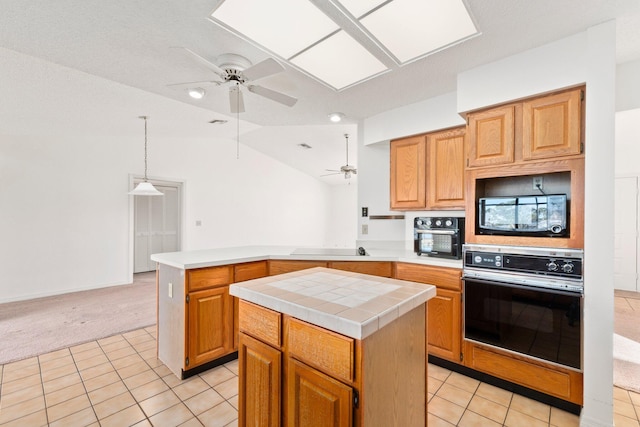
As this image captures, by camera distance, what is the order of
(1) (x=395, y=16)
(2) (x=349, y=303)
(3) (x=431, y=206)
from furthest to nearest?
1. (3) (x=431, y=206)
2. (1) (x=395, y=16)
3. (2) (x=349, y=303)

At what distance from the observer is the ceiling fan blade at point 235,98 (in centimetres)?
224

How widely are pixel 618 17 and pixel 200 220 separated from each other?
631 cm

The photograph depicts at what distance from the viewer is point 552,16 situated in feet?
5.46

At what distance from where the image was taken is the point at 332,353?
105cm

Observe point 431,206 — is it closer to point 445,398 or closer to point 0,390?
point 445,398

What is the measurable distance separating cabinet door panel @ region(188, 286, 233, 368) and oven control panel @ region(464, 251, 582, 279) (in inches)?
76.8

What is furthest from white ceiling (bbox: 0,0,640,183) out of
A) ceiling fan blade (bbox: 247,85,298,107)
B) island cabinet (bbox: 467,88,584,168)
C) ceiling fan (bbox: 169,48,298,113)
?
island cabinet (bbox: 467,88,584,168)

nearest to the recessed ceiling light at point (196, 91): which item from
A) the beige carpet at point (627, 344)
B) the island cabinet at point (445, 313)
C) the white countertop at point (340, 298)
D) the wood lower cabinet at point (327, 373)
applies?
the white countertop at point (340, 298)

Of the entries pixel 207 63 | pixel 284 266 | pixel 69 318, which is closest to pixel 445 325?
pixel 284 266

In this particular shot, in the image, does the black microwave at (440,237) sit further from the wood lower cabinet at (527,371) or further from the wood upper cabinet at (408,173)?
the wood lower cabinet at (527,371)

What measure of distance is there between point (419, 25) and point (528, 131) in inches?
41.5

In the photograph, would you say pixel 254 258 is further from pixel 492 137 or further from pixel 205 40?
pixel 492 137

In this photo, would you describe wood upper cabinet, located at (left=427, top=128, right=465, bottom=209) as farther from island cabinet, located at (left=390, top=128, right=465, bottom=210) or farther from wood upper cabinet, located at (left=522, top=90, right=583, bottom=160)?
wood upper cabinet, located at (left=522, top=90, right=583, bottom=160)

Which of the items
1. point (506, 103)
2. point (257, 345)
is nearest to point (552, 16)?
point (506, 103)
